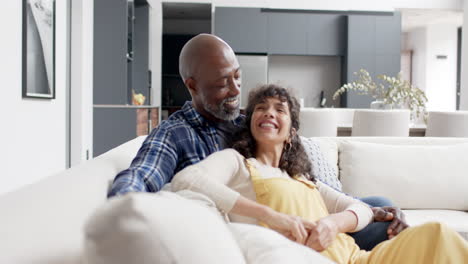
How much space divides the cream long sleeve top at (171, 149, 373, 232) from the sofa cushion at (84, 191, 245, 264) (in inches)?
25.7

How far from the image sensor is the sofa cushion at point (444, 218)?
7.41ft

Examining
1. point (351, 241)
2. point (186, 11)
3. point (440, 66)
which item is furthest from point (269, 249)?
point (440, 66)

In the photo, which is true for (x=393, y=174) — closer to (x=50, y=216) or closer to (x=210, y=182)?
(x=210, y=182)

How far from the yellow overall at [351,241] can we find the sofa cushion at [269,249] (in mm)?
345

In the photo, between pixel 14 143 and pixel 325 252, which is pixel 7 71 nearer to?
pixel 14 143

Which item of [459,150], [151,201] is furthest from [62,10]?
[151,201]

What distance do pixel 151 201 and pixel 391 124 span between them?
3.94 m

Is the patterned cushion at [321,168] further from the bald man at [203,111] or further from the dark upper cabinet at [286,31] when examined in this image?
the dark upper cabinet at [286,31]

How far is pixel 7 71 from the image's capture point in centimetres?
330

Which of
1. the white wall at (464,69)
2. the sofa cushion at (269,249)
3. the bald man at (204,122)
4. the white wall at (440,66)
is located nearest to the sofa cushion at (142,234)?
the sofa cushion at (269,249)

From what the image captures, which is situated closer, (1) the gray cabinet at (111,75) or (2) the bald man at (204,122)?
(2) the bald man at (204,122)

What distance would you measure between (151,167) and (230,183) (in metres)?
0.24

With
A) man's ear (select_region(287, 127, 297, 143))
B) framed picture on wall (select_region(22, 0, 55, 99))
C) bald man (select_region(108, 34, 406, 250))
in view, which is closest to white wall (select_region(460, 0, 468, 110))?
framed picture on wall (select_region(22, 0, 55, 99))

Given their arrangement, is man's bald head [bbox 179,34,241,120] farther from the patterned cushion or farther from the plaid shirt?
the patterned cushion
